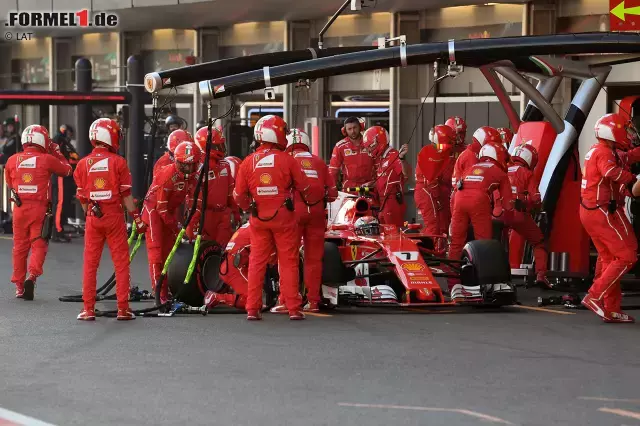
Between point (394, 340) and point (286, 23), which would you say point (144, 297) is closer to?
point (394, 340)

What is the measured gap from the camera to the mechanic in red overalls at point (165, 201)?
1448 cm

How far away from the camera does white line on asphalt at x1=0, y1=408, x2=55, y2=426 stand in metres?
8.21

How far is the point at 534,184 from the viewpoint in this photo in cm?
1627

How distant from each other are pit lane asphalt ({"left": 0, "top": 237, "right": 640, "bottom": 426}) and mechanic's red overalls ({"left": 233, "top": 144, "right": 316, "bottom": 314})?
31cm

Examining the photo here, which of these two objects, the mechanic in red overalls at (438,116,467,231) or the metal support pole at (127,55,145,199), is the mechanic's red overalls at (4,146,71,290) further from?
the metal support pole at (127,55,145,199)

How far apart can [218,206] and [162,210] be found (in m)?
0.83

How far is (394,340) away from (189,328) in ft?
6.56

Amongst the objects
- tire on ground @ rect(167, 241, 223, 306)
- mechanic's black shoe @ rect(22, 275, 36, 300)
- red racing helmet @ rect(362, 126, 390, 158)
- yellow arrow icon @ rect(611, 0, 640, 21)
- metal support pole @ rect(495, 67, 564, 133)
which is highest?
yellow arrow icon @ rect(611, 0, 640, 21)

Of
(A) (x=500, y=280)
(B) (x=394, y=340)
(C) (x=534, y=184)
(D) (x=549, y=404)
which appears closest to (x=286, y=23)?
(C) (x=534, y=184)

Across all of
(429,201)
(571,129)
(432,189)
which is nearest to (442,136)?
(432,189)

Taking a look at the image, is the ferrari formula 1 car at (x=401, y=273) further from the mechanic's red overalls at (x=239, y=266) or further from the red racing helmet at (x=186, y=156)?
the red racing helmet at (x=186, y=156)

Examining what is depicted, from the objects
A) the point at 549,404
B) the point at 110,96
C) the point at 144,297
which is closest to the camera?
the point at 549,404

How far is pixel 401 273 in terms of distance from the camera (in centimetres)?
1376

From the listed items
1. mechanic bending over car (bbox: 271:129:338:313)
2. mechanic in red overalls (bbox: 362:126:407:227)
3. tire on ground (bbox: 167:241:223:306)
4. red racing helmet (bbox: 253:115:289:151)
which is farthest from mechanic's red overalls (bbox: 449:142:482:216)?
red racing helmet (bbox: 253:115:289:151)
